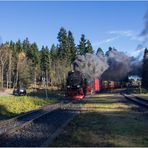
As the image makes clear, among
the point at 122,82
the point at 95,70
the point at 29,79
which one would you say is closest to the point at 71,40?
the point at 29,79

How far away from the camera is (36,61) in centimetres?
15712

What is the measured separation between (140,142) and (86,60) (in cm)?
7789

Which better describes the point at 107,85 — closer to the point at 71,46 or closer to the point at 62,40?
the point at 62,40

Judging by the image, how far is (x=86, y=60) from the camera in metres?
93.4

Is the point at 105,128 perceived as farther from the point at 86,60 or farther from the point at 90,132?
the point at 86,60

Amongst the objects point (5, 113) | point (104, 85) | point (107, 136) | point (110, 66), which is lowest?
point (107, 136)

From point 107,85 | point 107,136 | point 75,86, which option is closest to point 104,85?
point 107,85

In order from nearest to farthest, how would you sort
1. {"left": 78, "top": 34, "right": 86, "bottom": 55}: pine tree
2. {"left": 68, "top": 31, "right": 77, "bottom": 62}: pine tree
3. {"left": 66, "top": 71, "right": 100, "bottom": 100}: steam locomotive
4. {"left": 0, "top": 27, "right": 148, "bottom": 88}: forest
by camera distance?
{"left": 66, "top": 71, "right": 100, "bottom": 100}: steam locomotive → {"left": 0, "top": 27, "right": 148, "bottom": 88}: forest → {"left": 68, "top": 31, "right": 77, "bottom": 62}: pine tree → {"left": 78, "top": 34, "right": 86, "bottom": 55}: pine tree

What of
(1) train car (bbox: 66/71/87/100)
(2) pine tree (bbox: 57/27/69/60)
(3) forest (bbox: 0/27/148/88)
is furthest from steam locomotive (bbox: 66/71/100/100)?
(2) pine tree (bbox: 57/27/69/60)

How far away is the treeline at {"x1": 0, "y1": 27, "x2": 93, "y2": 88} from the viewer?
119731mm

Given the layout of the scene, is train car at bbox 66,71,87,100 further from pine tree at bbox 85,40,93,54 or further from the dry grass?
pine tree at bbox 85,40,93,54

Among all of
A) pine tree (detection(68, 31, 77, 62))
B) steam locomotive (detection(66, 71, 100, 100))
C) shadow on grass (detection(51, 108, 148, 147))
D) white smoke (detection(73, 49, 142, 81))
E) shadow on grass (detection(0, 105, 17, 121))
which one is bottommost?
shadow on grass (detection(51, 108, 148, 147))

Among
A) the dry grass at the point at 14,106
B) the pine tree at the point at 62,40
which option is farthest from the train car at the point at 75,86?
the pine tree at the point at 62,40

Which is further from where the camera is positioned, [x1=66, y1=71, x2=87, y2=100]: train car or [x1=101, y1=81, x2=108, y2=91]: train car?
[x1=101, y1=81, x2=108, y2=91]: train car
